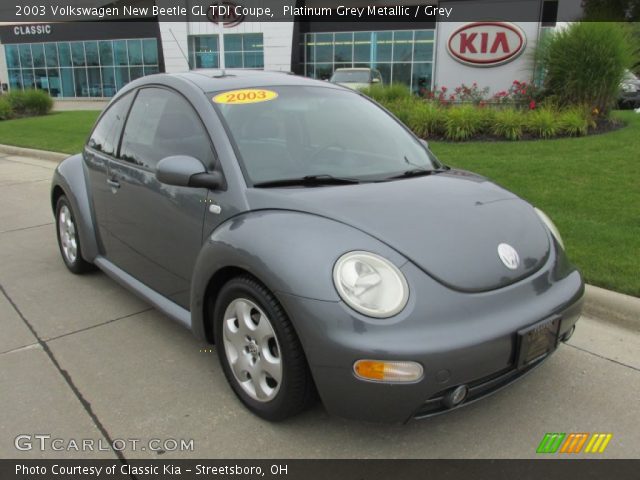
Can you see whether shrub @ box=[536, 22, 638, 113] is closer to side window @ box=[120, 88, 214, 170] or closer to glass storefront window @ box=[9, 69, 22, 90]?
side window @ box=[120, 88, 214, 170]

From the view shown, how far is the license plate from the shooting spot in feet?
7.43

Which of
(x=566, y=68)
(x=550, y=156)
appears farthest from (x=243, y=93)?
(x=566, y=68)

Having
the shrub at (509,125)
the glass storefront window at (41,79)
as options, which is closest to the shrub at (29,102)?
the shrub at (509,125)

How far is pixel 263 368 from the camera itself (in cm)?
249

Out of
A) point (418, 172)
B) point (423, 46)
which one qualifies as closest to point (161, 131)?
point (418, 172)

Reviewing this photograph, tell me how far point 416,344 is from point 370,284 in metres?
0.30

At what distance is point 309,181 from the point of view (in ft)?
9.32

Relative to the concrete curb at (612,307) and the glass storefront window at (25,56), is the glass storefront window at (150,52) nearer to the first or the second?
the glass storefront window at (25,56)

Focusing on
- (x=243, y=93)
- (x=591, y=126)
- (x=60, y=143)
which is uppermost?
(x=243, y=93)

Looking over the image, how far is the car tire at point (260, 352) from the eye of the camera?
231 centimetres

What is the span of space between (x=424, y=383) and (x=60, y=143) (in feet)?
42.2

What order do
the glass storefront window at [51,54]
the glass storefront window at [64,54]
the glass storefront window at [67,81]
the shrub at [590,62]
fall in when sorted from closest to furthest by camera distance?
the shrub at [590,62] < the glass storefront window at [64,54] < the glass storefront window at [67,81] < the glass storefront window at [51,54]

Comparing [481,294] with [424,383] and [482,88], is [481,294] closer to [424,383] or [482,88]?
[424,383]

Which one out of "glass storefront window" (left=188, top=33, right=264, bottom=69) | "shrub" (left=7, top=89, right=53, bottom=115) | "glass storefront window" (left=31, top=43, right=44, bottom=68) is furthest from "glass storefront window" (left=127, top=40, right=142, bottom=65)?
"shrub" (left=7, top=89, right=53, bottom=115)
